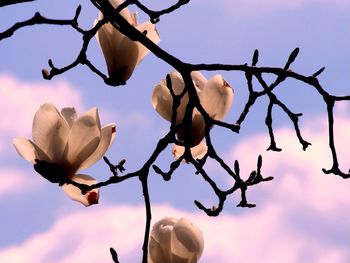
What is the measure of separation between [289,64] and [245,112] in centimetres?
16

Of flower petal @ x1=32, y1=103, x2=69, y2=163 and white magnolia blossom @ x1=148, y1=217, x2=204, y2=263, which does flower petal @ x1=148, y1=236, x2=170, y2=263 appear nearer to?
white magnolia blossom @ x1=148, y1=217, x2=204, y2=263

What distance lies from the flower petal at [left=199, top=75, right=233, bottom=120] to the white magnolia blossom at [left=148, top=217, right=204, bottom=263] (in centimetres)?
30

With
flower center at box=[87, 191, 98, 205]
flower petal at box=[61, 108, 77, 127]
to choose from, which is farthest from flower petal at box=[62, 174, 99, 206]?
flower petal at box=[61, 108, 77, 127]

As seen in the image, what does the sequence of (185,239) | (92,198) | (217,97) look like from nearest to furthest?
(185,239), (92,198), (217,97)

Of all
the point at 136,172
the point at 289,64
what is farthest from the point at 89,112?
the point at 289,64

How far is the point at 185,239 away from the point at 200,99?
0.34 m

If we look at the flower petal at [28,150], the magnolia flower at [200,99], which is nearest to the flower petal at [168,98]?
the magnolia flower at [200,99]

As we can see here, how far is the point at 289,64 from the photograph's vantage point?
1545 mm

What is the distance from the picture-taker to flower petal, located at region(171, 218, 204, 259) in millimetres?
1297

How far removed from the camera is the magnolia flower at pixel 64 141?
135 cm

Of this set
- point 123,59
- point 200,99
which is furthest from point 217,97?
point 123,59

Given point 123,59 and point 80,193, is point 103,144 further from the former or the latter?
point 123,59

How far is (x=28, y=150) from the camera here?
53.6 inches

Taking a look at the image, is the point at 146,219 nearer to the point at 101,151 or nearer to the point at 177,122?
the point at 101,151
